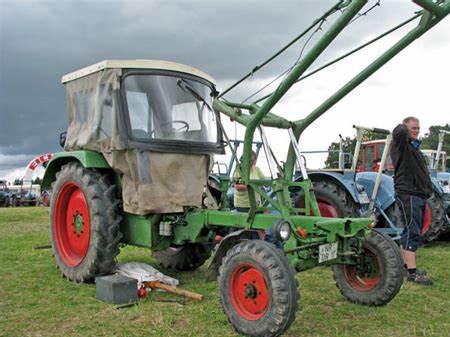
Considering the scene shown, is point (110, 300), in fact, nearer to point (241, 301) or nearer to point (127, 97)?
point (241, 301)

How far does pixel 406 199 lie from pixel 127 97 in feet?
10.3

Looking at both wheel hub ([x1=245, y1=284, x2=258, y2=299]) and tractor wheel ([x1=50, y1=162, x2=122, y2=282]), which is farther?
tractor wheel ([x1=50, y1=162, x2=122, y2=282])

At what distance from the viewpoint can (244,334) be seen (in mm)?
3646

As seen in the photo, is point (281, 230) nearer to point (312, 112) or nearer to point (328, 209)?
point (312, 112)

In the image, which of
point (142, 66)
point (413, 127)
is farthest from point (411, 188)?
point (142, 66)

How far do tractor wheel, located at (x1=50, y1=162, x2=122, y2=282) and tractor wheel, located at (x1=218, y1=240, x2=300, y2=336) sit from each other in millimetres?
1624

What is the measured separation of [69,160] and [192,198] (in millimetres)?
1635

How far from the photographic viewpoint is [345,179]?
22.8ft

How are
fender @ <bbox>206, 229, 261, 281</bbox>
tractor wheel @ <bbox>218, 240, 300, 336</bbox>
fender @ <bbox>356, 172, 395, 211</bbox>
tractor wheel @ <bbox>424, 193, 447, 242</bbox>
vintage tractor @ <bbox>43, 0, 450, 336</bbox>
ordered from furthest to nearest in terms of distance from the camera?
1. tractor wheel @ <bbox>424, 193, 447, 242</bbox>
2. fender @ <bbox>356, 172, 395, 211</bbox>
3. fender @ <bbox>206, 229, 261, 281</bbox>
4. vintage tractor @ <bbox>43, 0, 450, 336</bbox>
5. tractor wheel @ <bbox>218, 240, 300, 336</bbox>

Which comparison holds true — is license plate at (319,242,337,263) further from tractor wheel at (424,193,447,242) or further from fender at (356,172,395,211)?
tractor wheel at (424,193,447,242)

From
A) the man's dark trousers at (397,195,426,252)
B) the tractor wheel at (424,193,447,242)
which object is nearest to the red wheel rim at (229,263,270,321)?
the man's dark trousers at (397,195,426,252)

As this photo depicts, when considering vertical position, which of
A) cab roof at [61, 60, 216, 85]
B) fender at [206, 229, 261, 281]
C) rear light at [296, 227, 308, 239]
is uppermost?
cab roof at [61, 60, 216, 85]

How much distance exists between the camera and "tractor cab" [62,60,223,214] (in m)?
4.88

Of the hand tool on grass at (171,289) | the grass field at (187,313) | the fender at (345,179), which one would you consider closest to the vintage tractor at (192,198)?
the grass field at (187,313)
